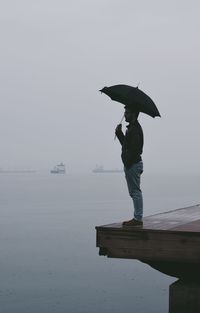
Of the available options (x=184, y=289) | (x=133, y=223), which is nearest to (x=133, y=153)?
(x=133, y=223)

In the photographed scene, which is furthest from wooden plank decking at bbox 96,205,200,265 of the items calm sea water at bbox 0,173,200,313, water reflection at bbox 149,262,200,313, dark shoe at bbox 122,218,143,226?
calm sea water at bbox 0,173,200,313

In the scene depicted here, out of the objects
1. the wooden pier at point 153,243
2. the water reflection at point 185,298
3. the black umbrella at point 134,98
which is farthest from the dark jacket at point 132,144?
the water reflection at point 185,298

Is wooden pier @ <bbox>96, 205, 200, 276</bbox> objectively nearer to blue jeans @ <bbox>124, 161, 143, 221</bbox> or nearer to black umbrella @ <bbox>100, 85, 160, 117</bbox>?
blue jeans @ <bbox>124, 161, 143, 221</bbox>

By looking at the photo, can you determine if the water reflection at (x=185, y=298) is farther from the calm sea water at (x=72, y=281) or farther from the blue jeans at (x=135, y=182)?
the calm sea water at (x=72, y=281)

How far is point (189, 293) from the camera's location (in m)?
8.36

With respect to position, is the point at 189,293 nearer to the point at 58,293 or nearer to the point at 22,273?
the point at 58,293

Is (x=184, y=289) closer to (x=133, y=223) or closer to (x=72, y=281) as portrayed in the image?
(x=133, y=223)

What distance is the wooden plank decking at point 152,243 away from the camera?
7.29 m

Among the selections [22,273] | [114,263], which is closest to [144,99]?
[22,273]

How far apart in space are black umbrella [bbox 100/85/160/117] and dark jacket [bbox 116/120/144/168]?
268mm

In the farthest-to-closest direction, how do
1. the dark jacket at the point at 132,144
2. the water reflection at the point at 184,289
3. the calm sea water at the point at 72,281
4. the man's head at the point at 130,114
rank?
the calm sea water at the point at 72,281
the water reflection at the point at 184,289
the man's head at the point at 130,114
the dark jacket at the point at 132,144

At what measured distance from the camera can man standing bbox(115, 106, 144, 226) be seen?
760 centimetres

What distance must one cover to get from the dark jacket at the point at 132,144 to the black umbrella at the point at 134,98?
27cm

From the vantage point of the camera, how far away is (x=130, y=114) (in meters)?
7.74
